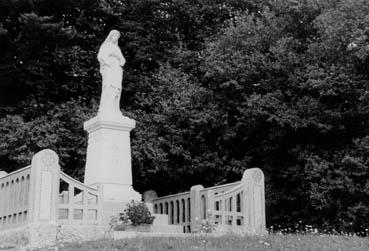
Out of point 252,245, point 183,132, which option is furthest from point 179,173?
point 252,245

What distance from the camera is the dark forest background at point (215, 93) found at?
19500 millimetres

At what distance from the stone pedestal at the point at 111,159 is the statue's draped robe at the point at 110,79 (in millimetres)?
382

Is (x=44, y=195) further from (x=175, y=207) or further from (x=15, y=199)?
(x=175, y=207)

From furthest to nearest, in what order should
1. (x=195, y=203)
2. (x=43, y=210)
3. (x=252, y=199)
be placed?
1. (x=195, y=203)
2. (x=252, y=199)
3. (x=43, y=210)

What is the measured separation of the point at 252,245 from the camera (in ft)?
33.6

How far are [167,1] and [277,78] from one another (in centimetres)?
778

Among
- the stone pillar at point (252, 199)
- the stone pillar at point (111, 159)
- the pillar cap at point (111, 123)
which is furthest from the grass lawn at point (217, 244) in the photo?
the pillar cap at point (111, 123)

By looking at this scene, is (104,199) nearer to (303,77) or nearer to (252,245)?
(252,245)

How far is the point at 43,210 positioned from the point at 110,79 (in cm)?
541

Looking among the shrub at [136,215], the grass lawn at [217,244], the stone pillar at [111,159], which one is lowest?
the grass lawn at [217,244]

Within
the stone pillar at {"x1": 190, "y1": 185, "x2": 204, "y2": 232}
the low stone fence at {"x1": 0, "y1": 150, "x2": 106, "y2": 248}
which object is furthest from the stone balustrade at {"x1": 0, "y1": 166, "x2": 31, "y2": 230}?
the stone pillar at {"x1": 190, "y1": 185, "x2": 204, "y2": 232}

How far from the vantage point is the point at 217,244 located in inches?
407

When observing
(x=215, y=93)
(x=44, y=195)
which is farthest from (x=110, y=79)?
(x=215, y=93)

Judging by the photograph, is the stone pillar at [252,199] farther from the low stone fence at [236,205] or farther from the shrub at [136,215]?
the shrub at [136,215]
